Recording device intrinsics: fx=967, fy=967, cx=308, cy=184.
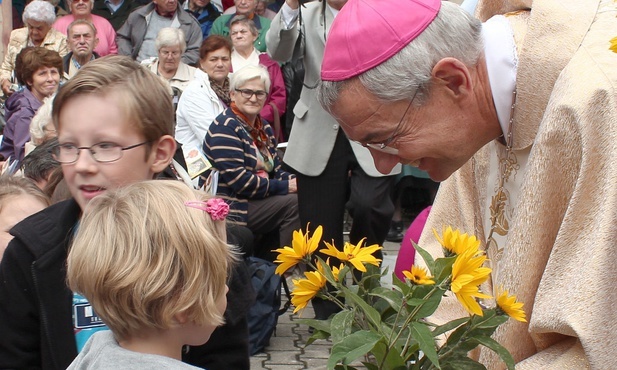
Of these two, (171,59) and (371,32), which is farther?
(171,59)

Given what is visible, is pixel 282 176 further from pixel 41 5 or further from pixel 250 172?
pixel 41 5

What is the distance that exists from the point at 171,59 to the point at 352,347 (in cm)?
691

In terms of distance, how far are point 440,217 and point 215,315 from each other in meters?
0.94

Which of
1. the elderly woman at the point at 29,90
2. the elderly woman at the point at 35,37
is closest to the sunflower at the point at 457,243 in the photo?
the elderly woman at the point at 29,90

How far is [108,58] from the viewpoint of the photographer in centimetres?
256

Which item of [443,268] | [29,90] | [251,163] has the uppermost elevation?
[443,268]

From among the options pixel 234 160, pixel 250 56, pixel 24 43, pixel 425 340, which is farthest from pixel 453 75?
pixel 24 43

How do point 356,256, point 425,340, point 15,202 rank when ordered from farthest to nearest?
point 15,202 → point 356,256 → point 425,340

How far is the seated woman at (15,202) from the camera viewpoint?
311cm

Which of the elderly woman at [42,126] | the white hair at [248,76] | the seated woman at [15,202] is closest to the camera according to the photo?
the seated woman at [15,202]

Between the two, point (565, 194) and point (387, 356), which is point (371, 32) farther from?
point (387, 356)

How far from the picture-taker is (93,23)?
382 inches

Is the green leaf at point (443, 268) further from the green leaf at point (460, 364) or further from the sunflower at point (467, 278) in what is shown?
the green leaf at point (460, 364)

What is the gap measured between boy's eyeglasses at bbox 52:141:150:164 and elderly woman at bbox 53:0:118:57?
744 centimetres
